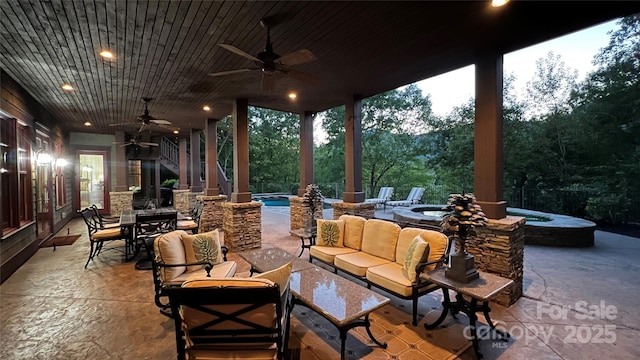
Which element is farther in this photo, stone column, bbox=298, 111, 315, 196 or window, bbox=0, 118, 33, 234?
stone column, bbox=298, 111, 315, 196

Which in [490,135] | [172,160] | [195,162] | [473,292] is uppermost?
[172,160]

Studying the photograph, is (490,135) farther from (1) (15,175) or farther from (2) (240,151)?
(1) (15,175)

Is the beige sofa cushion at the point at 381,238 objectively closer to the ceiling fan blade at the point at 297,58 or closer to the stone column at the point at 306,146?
the ceiling fan blade at the point at 297,58

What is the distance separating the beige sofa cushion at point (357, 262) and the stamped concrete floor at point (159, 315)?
Answer: 571 mm

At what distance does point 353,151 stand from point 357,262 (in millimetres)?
2855

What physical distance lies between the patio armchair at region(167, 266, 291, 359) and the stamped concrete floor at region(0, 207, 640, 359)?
97cm

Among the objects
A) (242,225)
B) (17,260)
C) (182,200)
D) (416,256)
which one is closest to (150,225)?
(242,225)

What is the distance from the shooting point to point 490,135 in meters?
3.48

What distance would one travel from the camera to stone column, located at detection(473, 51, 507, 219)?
345 cm

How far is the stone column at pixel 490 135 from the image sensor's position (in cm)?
345

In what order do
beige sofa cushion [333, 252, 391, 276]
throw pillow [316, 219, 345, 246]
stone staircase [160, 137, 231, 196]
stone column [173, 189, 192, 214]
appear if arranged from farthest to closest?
stone staircase [160, 137, 231, 196]
stone column [173, 189, 192, 214]
throw pillow [316, 219, 345, 246]
beige sofa cushion [333, 252, 391, 276]

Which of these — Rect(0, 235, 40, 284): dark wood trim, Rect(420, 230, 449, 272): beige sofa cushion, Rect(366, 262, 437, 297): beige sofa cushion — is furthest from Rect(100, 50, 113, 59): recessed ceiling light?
Rect(420, 230, 449, 272): beige sofa cushion

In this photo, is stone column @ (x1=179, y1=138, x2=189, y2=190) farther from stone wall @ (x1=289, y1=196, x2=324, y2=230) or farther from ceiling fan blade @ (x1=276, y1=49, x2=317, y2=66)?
ceiling fan blade @ (x1=276, y1=49, x2=317, y2=66)

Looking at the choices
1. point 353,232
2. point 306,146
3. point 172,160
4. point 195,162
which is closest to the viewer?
point 353,232
